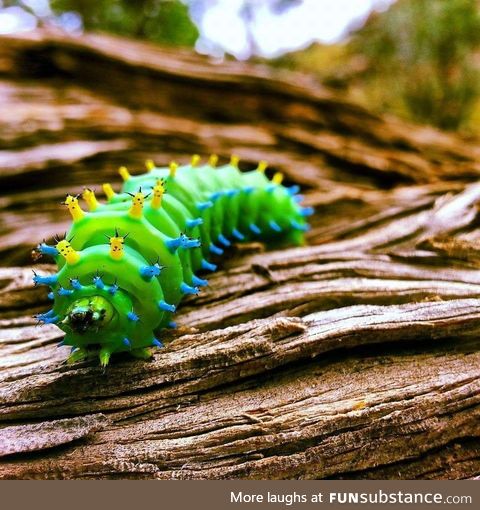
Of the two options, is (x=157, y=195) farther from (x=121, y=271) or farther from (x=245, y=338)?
(x=245, y=338)

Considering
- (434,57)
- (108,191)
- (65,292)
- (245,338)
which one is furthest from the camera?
(434,57)

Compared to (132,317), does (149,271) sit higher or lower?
higher

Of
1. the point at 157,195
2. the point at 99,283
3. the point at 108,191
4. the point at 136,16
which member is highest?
the point at 136,16

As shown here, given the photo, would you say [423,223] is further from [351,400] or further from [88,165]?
[88,165]

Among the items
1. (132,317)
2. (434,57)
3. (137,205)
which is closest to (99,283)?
(132,317)

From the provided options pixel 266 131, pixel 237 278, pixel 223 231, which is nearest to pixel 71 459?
pixel 237 278

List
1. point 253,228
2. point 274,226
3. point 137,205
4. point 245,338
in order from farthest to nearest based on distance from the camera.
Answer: point 274,226 < point 253,228 < point 245,338 < point 137,205

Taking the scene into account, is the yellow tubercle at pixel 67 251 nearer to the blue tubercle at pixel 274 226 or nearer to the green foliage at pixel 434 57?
the blue tubercle at pixel 274 226
